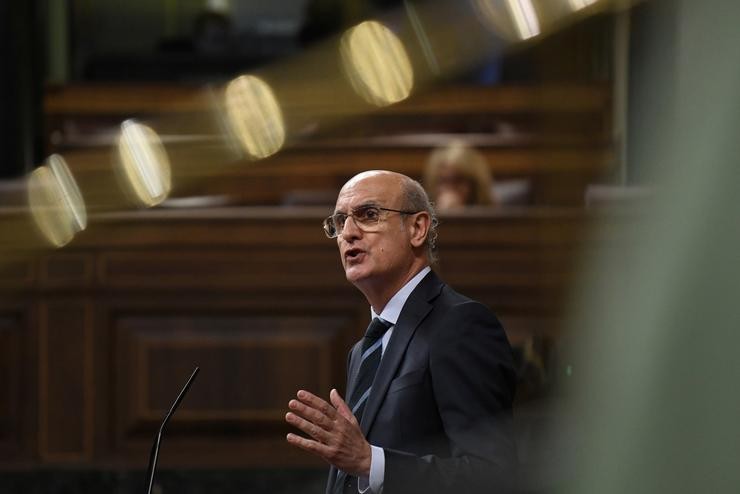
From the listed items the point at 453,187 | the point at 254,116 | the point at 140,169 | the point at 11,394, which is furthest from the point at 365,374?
the point at 453,187

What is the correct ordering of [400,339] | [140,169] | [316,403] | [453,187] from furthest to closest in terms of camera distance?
[453,187]
[140,169]
[400,339]
[316,403]

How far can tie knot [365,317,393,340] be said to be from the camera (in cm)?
157

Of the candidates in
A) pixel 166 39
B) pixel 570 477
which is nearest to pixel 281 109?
pixel 570 477

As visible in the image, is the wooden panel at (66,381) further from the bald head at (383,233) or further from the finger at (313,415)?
the finger at (313,415)

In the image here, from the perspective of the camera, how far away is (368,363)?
1565 millimetres

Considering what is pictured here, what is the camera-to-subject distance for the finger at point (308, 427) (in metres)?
1.20

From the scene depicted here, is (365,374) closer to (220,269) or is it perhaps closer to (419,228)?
(419,228)

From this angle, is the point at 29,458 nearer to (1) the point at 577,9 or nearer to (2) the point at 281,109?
(2) the point at 281,109

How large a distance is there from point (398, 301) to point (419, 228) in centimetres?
10

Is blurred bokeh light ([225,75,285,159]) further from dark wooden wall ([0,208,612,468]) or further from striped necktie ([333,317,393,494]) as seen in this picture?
dark wooden wall ([0,208,612,468])

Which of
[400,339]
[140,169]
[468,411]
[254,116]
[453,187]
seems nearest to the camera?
[468,411]

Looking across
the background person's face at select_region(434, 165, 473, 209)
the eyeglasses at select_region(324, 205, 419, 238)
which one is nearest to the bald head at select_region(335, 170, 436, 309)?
the eyeglasses at select_region(324, 205, 419, 238)

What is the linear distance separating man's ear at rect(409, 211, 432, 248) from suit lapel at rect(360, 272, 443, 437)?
5cm

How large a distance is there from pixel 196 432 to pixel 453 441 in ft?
6.77
